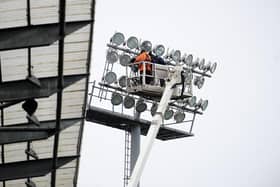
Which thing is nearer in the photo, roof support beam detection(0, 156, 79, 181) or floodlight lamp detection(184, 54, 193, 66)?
roof support beam detection(0, 156, 79, 181)

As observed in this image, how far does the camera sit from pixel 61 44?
17094 millimetres

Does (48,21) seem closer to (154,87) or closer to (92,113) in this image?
(154,87)

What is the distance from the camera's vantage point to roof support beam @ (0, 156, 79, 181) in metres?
22.1

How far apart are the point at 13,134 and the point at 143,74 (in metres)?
8.85

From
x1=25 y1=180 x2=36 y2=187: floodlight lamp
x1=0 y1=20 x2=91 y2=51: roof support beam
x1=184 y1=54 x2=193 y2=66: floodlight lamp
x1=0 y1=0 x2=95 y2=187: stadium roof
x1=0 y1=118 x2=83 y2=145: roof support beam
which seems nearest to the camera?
x1=0 y1=20 x2=91 y2=51: roof support beam

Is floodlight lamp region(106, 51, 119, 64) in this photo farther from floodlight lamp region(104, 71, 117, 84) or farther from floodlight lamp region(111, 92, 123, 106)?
floodlight lamp region(111, 92, 123, 106)

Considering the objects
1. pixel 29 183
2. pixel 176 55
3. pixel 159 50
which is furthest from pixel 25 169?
pixel 176 55

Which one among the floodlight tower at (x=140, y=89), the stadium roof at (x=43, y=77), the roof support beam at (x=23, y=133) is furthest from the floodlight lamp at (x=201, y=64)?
the roof support beam at (x=23, y=133)

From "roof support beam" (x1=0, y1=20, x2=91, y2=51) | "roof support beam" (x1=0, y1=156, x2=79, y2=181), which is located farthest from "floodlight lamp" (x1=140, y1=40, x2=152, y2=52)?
"roof support beam" (x1=0, y1=20, x2=91, y2=51)

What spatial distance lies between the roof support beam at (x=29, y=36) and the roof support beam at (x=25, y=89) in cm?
186

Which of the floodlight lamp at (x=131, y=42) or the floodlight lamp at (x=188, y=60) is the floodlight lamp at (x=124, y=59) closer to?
the floodlight lamp at (x=131, y=42)

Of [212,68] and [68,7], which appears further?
[212,68]

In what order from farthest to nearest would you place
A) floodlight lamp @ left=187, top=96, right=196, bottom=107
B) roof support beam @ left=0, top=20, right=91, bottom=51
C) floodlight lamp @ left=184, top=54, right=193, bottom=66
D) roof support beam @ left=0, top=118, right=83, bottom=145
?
floodlight lamp @ left=187, top=96, right=196, bottom=107 → floodlight lamp @ left=184, top=54, right=193, bottom=66 → roof support beam @ left=0, top=118, right=83, bottom=145 → roof support beam @ left=0, top=20, right=91, bottom=51

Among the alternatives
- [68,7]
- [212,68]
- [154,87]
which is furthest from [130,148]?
[68,7]
